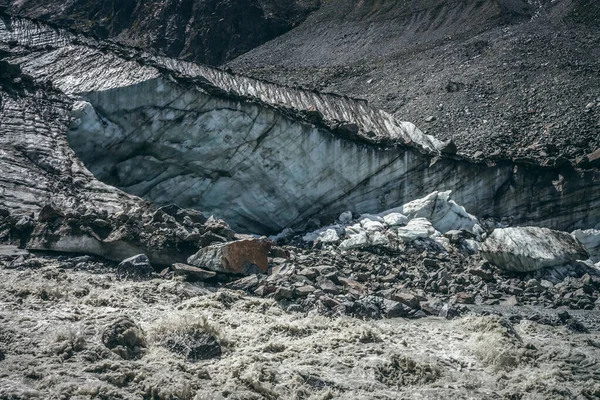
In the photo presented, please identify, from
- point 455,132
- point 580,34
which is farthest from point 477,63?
point 455,132

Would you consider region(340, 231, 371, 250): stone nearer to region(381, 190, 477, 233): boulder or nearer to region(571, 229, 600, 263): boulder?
region(381, 190, 477, 233): boulder

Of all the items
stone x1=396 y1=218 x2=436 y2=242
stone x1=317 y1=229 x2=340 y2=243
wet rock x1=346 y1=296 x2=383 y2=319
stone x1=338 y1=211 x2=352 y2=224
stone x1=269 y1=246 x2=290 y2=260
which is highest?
stone x1=338 y1=211 x2=352 y2=224

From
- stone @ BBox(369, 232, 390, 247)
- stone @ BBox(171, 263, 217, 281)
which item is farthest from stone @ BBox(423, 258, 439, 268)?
stone @ BBox(171, 263, 217, 281)

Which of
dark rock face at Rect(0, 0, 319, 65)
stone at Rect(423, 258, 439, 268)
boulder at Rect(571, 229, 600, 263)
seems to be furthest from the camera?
dark rock face at Rect(0, 0, 319, 65)

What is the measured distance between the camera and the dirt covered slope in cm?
A: 2439

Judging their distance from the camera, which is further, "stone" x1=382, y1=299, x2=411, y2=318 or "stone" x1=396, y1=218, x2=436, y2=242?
"stone" x1=396, y1=218, x2=436, y2=242

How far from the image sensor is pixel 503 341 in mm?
9555

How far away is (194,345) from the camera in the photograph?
8.61 m

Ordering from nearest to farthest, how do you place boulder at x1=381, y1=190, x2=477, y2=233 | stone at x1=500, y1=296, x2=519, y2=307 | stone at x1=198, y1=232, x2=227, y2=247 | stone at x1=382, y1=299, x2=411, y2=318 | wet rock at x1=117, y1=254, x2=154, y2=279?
stone at x1=382, y1=299, x2=411, y2=318, wet rock at x1=117, y1=254, x2=154, y2=279, stone at x1=500, y1=296, x2=519, y2=307, stone at x1=198, y1=232, x2=227, y2=247, boulder at x1=381, y1=190, x2=477, y2=233

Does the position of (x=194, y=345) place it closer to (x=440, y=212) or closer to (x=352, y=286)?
(x=352, y=286)

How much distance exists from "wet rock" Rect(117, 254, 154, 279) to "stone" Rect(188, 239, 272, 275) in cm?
87

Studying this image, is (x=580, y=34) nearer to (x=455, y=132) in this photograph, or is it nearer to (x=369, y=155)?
(x=455, y=132)

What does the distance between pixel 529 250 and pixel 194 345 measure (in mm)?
8842

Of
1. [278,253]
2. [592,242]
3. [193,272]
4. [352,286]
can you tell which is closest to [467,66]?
[592,242]
